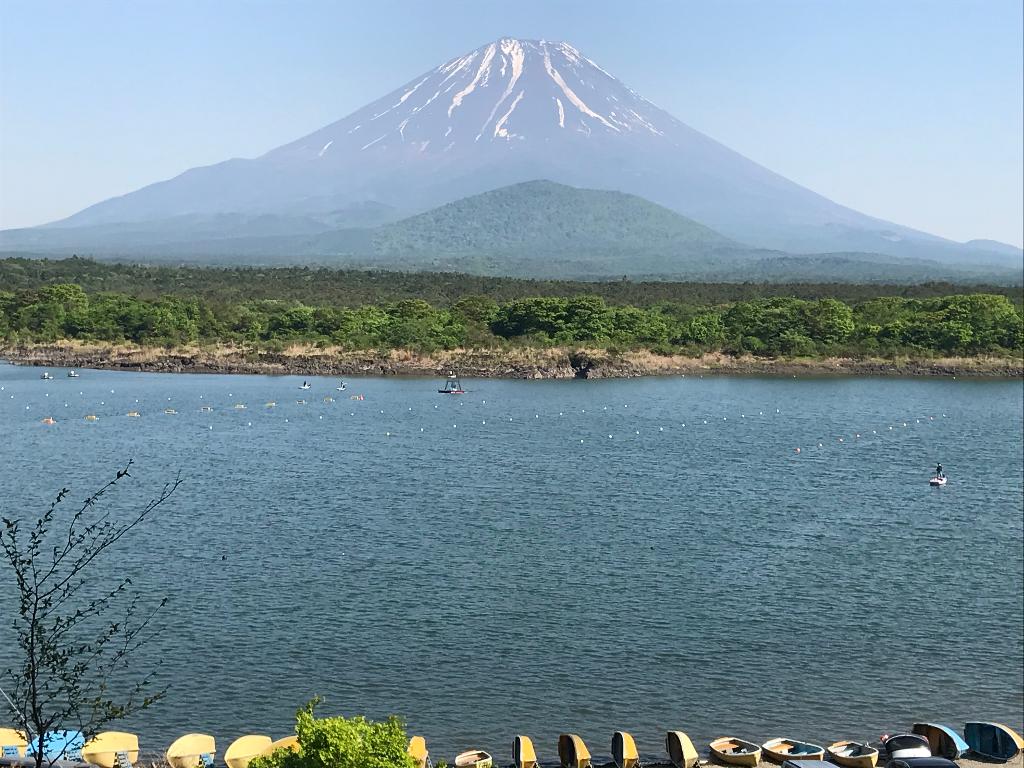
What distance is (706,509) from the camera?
51.9m

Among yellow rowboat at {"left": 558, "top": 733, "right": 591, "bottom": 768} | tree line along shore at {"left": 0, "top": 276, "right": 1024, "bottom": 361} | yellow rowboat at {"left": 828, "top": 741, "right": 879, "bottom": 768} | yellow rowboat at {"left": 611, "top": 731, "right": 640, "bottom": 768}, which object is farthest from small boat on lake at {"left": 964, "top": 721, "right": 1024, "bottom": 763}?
tree line along shore at {"left": 0, "top": 276, "right": 1024, "bottom": 361}

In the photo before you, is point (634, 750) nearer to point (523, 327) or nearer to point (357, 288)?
point (523, 327)

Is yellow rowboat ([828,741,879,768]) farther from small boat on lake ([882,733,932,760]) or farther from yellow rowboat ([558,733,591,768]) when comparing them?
yellow rowboat ([558,733,591,768])

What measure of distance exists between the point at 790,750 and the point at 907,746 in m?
2.58

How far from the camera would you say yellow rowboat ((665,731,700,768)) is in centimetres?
2677

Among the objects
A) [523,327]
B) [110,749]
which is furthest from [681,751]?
[523,327]

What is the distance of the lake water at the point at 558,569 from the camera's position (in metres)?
31.0

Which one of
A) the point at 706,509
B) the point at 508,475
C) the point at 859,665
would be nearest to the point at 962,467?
the point at 706,509

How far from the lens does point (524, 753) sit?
1043 inches

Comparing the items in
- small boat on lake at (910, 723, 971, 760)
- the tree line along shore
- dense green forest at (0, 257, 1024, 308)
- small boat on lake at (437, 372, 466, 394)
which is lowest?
small boat on lake at (910, 723, 971, 760)

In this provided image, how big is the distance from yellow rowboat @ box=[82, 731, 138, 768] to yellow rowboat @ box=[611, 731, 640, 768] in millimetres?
10020

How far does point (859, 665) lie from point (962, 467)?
111 ft

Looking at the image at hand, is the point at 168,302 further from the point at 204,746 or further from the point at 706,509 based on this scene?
the point at 204,746

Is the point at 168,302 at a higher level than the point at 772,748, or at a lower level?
higher
